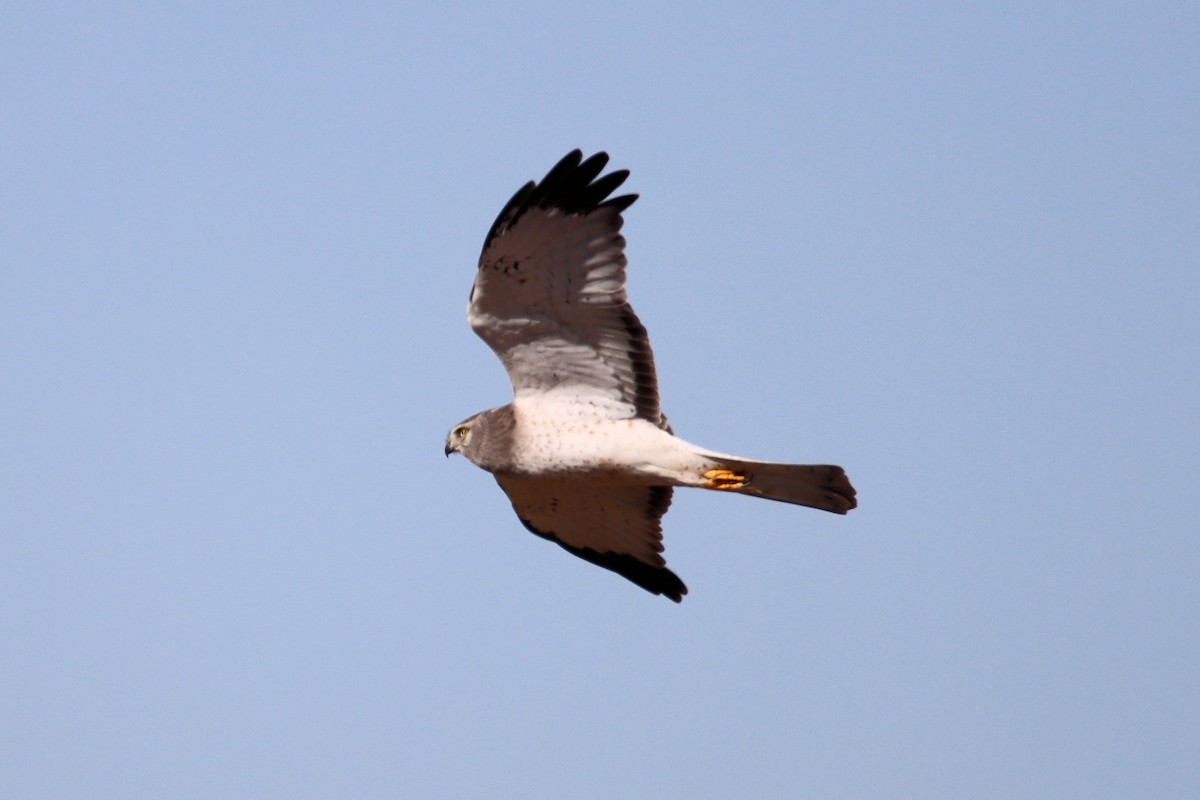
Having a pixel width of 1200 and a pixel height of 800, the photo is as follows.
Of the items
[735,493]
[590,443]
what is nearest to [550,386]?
[590,443]

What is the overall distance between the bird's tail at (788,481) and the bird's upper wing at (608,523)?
1.48 meters

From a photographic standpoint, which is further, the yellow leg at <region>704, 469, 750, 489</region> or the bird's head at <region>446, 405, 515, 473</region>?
the bird's head at <region>446, 405, 515, 473</region>

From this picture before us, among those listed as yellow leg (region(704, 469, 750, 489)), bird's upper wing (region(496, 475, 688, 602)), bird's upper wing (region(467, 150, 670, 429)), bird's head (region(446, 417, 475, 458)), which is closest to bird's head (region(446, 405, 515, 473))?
bird's head (region(446, 417, 475, 458))

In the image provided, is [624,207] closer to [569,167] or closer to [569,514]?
[569,167]

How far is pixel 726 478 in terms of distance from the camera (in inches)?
427

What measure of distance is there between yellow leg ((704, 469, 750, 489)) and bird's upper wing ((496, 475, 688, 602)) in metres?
1.41

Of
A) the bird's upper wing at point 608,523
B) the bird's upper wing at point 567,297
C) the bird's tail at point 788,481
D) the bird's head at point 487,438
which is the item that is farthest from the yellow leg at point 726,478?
the bird's upper wing at point 608,523

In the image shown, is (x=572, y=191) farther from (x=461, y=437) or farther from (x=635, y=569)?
(x=635, y=569)

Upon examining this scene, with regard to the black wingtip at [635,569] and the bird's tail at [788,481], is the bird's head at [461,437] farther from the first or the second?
the bird's tail at [788,481]

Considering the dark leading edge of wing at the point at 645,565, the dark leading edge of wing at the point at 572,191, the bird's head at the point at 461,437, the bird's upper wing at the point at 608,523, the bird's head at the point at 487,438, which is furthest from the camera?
the dark leading edge of wing at the point at 645,565

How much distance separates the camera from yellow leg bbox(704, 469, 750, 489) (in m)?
10.8

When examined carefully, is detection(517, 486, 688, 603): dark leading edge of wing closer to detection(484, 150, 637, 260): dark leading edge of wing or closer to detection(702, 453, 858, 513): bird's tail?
detection(702, 453, 858, 513): bird's tail

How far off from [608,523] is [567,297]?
94.3 inches

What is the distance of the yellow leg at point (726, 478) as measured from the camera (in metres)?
10.8
